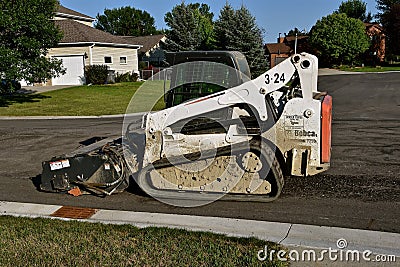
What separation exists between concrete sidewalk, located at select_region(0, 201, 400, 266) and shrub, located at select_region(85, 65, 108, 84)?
27330 millimetres

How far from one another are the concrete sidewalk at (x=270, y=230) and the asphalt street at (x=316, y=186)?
0.32 m

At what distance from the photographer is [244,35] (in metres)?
35.8

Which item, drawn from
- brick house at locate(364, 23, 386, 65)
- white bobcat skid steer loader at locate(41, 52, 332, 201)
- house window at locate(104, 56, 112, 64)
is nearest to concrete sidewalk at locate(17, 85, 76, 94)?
house window at locate(104, 56, 112, 64)

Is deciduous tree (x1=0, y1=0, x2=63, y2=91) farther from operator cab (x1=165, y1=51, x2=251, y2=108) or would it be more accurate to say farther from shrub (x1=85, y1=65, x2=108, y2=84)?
operator cab (x1=165, y1=51, x2=251, y2=108)

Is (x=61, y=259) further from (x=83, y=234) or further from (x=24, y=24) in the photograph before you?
(x=24, y=24)

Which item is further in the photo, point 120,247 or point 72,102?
point 72,102

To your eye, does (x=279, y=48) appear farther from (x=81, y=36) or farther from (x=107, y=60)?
(x=81, y=36)

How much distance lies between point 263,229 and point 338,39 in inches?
2054

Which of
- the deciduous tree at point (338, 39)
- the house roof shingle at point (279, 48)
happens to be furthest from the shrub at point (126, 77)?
the deciduous tree at point (338, 39)

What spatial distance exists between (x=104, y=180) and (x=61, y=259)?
6.74ft

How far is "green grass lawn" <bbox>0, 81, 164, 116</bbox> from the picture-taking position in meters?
19.6

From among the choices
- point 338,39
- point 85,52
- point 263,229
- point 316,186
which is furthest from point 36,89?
point 338,39

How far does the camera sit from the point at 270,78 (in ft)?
19.9

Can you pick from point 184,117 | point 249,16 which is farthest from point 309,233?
point 249,16
